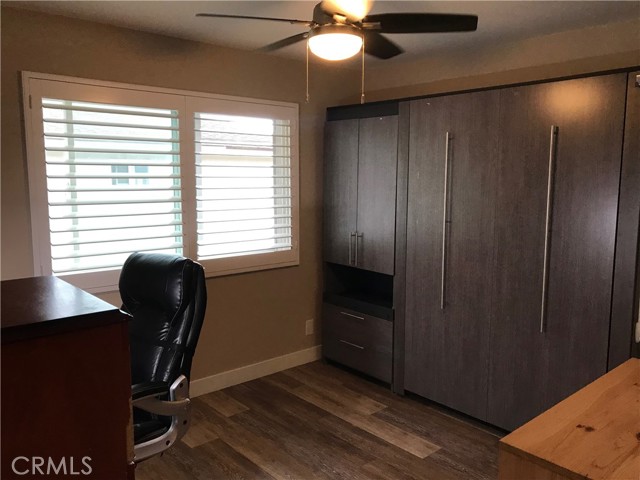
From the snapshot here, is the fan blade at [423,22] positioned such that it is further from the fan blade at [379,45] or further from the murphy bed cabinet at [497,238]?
the murphy bed cabinet at [497,238]

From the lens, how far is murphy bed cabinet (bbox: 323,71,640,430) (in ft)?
8.28

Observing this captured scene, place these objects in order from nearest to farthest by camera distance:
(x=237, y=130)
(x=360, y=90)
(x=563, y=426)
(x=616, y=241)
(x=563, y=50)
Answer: (x=563, y=426)
(x=616, y=241)
(x=563, y=50)
(x=237, y=130)
(x=360, y=90)

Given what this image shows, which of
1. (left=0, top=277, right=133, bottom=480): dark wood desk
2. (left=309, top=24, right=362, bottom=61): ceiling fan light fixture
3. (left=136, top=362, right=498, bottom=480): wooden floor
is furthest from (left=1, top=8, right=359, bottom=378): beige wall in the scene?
(left=0, top=277, right=133, bottom=480): dark wood desk

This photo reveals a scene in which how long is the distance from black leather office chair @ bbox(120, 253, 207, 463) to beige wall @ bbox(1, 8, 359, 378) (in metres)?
0.93

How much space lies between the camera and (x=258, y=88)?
3.68m

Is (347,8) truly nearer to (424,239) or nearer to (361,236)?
(424,239)

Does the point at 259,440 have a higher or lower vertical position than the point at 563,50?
lower

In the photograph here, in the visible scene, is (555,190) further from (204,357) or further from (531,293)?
(204,357)

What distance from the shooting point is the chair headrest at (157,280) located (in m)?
2.18

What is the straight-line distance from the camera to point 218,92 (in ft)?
11.4

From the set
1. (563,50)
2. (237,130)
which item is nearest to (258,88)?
(237,130)

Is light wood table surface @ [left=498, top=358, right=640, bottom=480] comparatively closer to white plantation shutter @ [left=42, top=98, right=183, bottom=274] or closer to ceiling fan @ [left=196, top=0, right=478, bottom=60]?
ceiling fan @ [left=196, top=0, right=478, bottom=60]

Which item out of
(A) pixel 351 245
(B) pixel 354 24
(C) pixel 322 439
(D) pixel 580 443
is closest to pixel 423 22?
(B) pixel 354 24

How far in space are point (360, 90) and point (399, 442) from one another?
2790 mm
